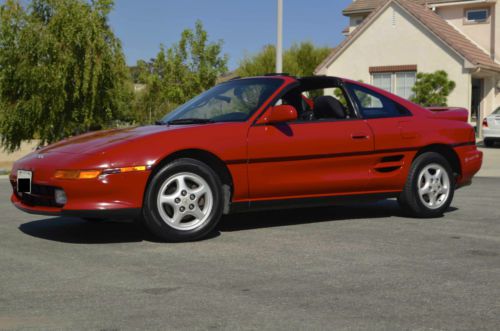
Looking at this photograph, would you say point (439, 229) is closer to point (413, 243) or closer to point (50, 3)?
point (413, 243)

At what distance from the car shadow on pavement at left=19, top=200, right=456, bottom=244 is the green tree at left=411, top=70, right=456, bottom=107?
794 inches

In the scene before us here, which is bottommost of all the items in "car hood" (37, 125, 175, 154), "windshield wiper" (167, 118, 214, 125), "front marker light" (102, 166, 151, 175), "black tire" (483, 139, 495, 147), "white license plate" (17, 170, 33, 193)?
"black tire" (483, 139, 495, 147)

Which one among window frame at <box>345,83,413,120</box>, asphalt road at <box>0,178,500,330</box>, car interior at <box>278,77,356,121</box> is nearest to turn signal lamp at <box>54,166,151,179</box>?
asphalt road at <box>0,178,500,330</box>

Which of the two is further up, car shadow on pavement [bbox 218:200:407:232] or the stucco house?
the stucco house

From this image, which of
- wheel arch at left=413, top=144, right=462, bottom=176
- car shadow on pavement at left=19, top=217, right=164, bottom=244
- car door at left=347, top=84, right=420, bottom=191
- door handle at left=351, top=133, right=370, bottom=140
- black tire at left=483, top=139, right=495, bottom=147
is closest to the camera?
car shadow on pavement at left=19, top=217, right=164, bottom=244

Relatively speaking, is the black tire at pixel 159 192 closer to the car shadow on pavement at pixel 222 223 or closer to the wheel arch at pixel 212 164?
the wheel arch at pixel 212 164

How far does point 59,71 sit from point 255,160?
54.8 feet

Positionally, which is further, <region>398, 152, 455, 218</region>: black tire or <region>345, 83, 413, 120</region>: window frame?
<region>398, 152, 455, 218</region>: black tire

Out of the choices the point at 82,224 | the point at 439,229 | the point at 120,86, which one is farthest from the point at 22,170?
the point at 120,86

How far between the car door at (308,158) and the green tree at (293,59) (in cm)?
3559

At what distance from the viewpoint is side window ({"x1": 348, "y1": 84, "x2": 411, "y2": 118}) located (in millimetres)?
7434

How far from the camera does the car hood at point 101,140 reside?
618 centimetres

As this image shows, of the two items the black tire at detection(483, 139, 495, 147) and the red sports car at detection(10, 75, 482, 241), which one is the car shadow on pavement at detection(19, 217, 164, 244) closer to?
the red sports car at detection(10, 75, 482, 241)

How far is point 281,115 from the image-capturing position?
21.6 feet
